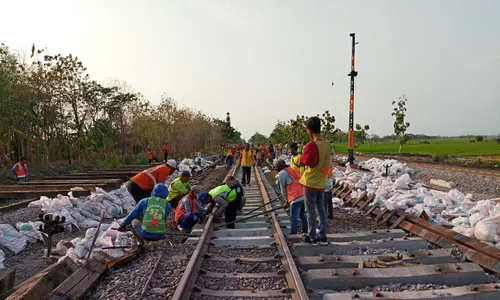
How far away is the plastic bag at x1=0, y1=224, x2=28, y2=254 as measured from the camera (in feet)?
19.4

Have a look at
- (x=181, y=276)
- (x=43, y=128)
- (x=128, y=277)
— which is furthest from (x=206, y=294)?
(x=43, y=128)

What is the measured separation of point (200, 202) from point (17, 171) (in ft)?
28.1

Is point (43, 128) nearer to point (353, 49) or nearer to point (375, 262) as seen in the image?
point (353, 49)

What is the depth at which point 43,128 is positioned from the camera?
20469mm

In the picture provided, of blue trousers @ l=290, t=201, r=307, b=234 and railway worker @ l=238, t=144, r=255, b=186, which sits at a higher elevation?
railway worker @ l=238, t=144, r=255, b=186

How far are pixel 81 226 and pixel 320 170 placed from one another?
498 cm

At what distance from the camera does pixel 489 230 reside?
5.14 metres

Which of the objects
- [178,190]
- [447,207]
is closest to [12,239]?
[178,190]

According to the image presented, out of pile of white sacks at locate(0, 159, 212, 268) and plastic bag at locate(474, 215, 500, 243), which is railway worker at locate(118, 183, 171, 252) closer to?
pile of white sacks at locate(0, 159, 212, 268)

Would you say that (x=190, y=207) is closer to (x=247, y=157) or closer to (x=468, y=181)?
(x=247, y=157)

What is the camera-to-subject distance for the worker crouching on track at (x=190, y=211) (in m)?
6.53

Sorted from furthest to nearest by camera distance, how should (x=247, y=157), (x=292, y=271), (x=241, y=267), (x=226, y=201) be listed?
(x=247, y=157) → (x=226, y=201) → (x=241, y=267) → (x=292, y=271)

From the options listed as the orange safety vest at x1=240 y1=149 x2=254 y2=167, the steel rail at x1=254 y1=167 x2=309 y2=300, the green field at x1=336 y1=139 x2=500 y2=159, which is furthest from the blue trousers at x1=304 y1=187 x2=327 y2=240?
the green field at x1=336 y1=139 x2=500 y2=159

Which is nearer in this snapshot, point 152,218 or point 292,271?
point 292,271
